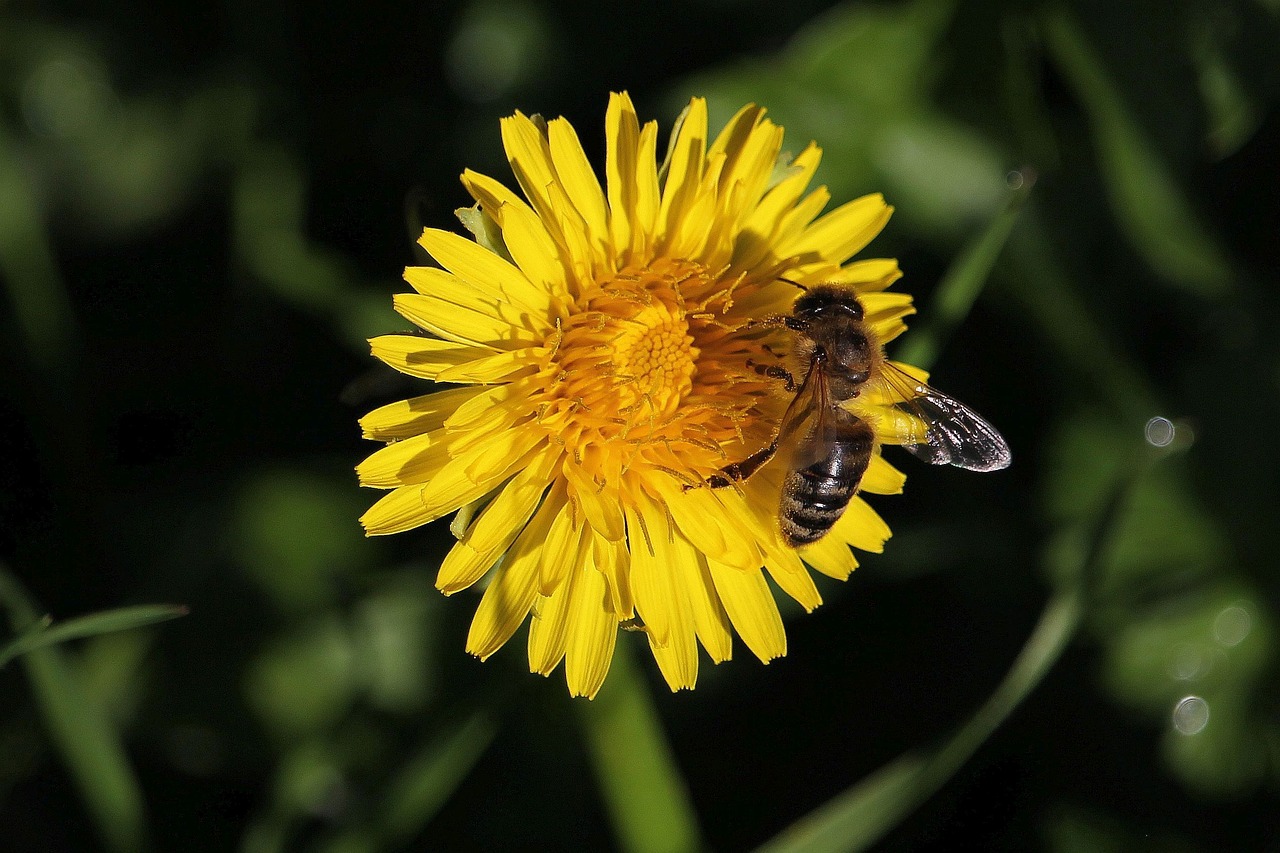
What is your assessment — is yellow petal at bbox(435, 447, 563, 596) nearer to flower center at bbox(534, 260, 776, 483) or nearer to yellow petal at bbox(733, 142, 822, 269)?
flower center at bbox(534, 260, 776, 483)

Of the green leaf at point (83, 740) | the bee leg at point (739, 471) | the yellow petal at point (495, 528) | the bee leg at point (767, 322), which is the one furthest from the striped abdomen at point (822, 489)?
the green leaf at point (83, 740)

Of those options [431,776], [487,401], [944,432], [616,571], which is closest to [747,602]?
[616,571]

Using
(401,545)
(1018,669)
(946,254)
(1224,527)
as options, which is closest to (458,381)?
(401,545)

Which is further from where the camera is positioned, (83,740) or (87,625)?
(83,740)

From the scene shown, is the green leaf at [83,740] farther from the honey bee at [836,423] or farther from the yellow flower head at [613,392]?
the honey bee at [836,423]

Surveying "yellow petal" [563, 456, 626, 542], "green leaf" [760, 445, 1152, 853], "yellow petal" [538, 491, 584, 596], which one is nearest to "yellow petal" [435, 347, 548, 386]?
"yellow petal" [563, 456, 626, 542]

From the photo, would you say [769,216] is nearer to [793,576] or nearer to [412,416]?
[793,576]
